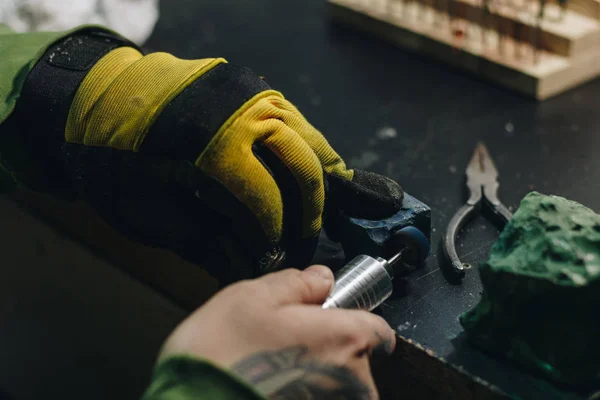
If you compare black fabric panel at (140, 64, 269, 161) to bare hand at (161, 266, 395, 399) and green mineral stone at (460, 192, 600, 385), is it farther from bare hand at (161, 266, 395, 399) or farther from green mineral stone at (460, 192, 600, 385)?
green mineral stone at (460, 192, 600, 385)

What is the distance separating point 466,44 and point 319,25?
1.25ft

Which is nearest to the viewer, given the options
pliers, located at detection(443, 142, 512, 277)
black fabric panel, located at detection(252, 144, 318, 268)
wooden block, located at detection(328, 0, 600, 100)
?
black fabric panel, located at detection(252, 144, 318, 268)

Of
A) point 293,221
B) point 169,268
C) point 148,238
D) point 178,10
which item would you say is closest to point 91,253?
point 169,268

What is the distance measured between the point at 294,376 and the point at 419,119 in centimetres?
80

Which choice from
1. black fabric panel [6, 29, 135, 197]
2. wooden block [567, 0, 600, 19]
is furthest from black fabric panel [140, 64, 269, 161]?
wooden block [567, 0, 600, 19]

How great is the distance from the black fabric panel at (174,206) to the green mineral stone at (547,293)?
26 cm

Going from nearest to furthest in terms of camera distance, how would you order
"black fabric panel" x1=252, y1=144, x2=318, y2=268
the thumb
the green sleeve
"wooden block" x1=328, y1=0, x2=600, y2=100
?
the green sleeve
the thumb
"black fabric panel" x1=252, y1=144, x2=318, y2=268
"wooden block" x1=328, y1=0, x2=600, y2=100

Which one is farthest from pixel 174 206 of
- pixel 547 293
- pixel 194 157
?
pixel 547 293

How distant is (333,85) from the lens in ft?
4.69

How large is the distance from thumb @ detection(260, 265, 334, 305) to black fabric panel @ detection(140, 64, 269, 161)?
0.16 metres

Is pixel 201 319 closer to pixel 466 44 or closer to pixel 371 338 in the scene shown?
pixel 371 338

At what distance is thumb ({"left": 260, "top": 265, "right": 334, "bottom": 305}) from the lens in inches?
25.9

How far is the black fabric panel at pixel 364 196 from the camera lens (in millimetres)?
831

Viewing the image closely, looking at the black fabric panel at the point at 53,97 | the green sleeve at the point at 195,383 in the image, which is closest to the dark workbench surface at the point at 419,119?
the green sleeve at the point at 195,383
